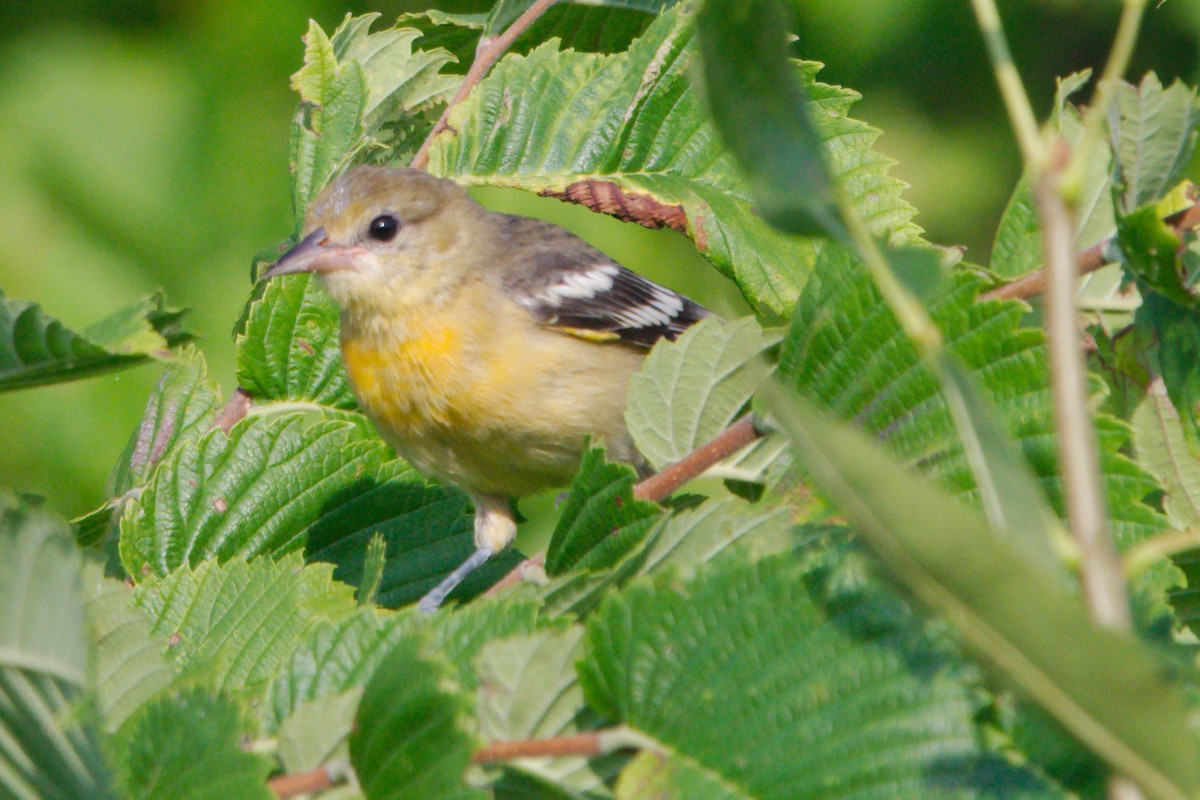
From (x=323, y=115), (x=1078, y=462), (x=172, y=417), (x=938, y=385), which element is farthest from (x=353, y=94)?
(x=1078, y=462)

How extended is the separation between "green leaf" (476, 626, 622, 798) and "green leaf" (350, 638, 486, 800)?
1.7 inches

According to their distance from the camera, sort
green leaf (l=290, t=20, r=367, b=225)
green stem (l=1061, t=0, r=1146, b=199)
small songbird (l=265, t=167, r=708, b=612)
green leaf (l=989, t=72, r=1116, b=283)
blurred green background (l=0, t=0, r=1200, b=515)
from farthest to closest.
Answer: blurred green background (l=0, t=0, r=1200, b=515) → small songbird (l=265, t=167, r=708, b=612) → green leaf (l=290, t=20, r=367, b=225) → green leaf (l=989, t=72, r=1116, b=283) → green stem (l=1061, t=0, r=1146, b=199)

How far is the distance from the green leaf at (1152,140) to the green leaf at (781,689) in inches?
32.1

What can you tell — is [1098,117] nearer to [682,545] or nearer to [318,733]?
[682,545]

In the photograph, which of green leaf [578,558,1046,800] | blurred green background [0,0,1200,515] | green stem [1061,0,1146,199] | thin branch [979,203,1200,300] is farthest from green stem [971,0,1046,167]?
blurred green background [0,0,1200,515]

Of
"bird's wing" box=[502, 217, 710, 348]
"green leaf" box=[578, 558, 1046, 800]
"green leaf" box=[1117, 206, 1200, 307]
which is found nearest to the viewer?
"green leaf" box=[578, 558, 1046, 800]

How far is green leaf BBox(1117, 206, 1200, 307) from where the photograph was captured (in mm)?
1589

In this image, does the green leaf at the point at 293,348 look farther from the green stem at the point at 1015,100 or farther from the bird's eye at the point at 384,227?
the green stem at the point at 1015,100

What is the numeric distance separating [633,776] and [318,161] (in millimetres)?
2071

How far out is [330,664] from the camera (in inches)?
59.7

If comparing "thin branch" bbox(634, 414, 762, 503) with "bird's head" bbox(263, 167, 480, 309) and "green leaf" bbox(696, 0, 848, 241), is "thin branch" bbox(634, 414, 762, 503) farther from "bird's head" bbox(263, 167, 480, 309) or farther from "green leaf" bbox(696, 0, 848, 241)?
"bird's head" bbox(263, 167, 480, 309)

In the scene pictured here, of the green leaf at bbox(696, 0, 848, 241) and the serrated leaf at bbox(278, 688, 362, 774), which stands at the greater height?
the green leaf at bbox(696, 0, 848, 241)

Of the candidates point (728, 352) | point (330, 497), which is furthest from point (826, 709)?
point (330, 497)

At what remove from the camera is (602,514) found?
164cm
